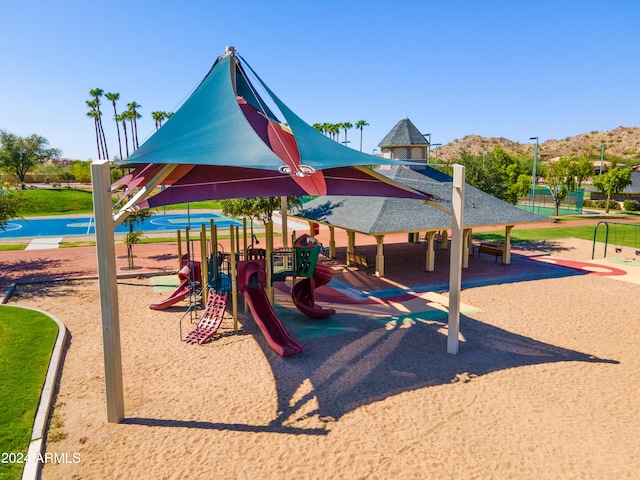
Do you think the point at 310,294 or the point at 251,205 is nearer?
the point at 310,294

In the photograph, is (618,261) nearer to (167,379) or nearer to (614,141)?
(167,379)

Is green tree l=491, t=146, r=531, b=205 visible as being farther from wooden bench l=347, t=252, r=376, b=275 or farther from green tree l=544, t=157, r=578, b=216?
wooden bench l=347, t=252, r=376, b=275

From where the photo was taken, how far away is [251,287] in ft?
41.7

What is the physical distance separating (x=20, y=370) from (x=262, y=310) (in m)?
5.89

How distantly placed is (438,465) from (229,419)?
3.89 m

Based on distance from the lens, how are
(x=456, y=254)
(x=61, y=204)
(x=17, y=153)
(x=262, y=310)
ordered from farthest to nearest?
1. (x=17, y=153)
2. (x=61, y=204)
3. (x=262, y=310)
4. (x=456, y=254)

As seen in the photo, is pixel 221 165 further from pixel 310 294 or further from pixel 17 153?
pixel 17 153

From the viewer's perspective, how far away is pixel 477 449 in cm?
728

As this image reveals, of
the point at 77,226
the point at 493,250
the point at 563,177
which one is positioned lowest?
the point at 77,226

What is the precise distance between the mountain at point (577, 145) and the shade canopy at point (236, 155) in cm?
11057

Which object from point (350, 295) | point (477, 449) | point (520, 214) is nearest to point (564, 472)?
point (477, 449)

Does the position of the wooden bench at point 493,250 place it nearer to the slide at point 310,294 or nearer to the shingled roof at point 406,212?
the shingled roof at point 406,212

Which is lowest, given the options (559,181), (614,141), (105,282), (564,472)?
(564,472)

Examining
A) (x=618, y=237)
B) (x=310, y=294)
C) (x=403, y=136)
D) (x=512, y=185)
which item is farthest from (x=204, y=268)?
(x=618, y=237)
